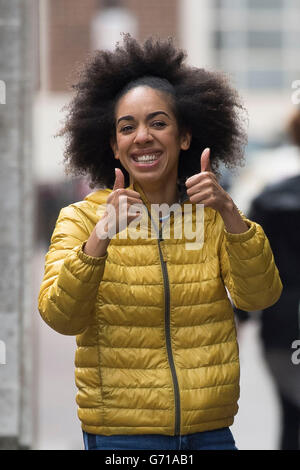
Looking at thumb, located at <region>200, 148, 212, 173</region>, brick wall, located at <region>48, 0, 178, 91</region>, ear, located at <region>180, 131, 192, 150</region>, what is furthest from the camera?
brick wall, located at <region>48, 0, 178, 91</region>

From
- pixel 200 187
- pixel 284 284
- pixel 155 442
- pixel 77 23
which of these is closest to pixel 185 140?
pixel 200 187

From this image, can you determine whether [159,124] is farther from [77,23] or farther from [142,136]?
[77,23]

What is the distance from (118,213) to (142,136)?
0.87 feet

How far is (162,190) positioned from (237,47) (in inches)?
1271

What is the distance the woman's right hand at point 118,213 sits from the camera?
2652 mm

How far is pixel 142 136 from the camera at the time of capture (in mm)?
2812

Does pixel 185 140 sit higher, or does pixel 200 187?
pixel 185 140

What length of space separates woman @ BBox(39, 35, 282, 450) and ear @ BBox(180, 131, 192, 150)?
0.02 meters

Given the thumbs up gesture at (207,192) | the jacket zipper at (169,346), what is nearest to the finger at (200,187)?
the thumbs up gesture at (207,192)

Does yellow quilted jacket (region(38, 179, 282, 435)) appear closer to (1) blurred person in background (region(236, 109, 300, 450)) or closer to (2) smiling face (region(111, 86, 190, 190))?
(2) smiling face (region(111, 86, 190, 190))

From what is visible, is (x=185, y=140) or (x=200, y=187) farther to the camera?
(x=185, y=140)

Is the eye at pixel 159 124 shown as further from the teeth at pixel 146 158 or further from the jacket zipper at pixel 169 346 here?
the jacket zipper at pixel 169 346

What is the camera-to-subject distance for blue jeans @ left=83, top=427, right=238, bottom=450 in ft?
9.18

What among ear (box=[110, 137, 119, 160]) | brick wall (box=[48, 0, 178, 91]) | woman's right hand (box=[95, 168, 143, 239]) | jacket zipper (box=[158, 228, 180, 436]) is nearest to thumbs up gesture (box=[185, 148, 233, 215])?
woman's right hand (box=[95, 168, 143, 239])
